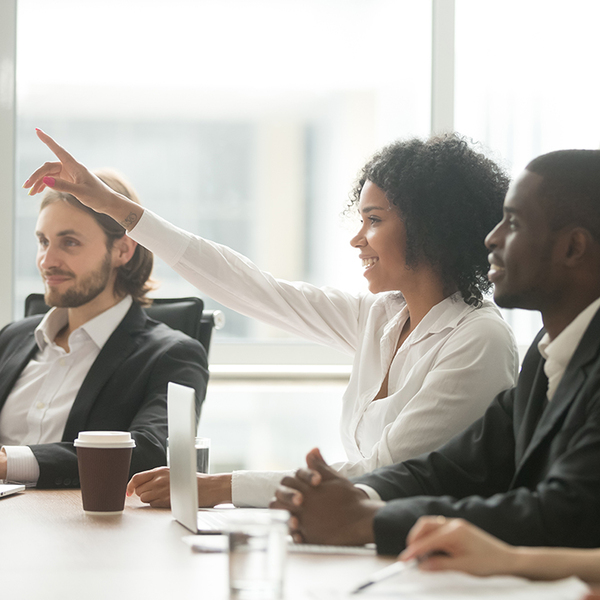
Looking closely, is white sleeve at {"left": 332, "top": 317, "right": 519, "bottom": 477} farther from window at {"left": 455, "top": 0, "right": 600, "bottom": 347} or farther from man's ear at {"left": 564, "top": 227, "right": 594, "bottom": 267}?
window at {"left": 455, "top": 0, "right": 600, "bottom": 347}

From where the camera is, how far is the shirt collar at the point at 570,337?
119cm

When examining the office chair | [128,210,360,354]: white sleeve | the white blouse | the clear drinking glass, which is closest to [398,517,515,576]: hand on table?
the clear drinking glass

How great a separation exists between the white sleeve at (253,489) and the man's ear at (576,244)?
65cm

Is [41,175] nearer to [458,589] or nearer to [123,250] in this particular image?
[123,250]

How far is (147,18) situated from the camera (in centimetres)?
314

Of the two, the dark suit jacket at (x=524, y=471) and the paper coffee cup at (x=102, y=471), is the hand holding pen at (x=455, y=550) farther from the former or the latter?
the paper coffee cup at (x=102, y=471)

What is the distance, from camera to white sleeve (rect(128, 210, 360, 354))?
2025 millimetres

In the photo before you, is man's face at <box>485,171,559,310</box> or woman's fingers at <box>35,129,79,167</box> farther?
woman's fingers at <box>35,129,79,167</box>

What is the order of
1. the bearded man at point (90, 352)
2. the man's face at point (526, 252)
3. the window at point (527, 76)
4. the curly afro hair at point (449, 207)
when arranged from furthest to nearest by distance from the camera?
the window at point (527, 76) < the bearded man at point (90, 352) < the curly afro hair at point (449, 207) < the man's face at point (526, 252)

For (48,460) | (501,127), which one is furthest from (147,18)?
(48,460)

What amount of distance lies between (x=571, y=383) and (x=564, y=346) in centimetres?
9

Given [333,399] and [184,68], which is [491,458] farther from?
[184,68]

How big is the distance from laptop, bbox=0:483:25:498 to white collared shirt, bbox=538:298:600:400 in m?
1.04

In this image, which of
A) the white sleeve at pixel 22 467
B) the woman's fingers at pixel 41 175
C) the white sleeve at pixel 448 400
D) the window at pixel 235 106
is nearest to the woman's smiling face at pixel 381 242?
the white sleeve at pixel 448 400
